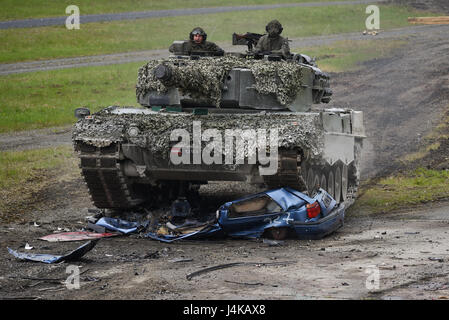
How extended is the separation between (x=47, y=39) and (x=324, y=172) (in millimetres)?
23695

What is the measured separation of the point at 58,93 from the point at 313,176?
16655mm

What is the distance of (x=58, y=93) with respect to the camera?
2792 cm

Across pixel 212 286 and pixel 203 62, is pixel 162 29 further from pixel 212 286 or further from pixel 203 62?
pixel 212 286

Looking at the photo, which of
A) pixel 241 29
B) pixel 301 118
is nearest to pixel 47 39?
pixel 241 29

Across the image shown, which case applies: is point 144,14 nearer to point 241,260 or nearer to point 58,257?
point 58,257

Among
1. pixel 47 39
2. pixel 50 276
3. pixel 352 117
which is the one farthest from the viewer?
pixel 47 39

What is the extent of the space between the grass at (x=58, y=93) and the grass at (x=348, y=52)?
23.8ft

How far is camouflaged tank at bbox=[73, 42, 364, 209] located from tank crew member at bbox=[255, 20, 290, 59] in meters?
0.32

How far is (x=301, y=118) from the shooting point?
11961 mm

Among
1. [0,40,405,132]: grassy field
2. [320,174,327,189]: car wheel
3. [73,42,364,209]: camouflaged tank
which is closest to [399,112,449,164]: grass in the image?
[320,174,327,189]: car wheel

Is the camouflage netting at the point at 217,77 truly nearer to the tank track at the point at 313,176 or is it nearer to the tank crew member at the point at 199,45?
the tank crew member at the point at 199,45

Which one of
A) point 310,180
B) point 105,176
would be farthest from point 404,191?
point 105,176

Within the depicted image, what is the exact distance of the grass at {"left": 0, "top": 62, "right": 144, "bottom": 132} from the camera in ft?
83.1

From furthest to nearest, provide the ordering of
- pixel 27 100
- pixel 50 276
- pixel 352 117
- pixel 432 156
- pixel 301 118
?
pixel 27 100 < pixel 432 156 < pixel 352 117 < pixel 301 118 < pixel 50 276
